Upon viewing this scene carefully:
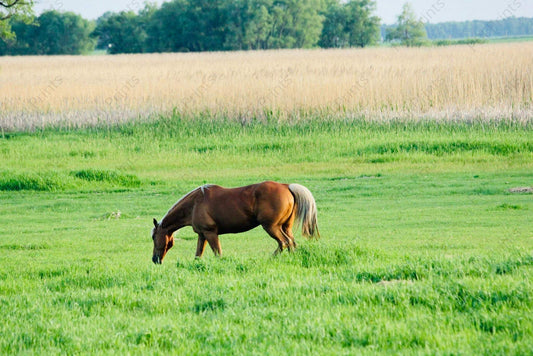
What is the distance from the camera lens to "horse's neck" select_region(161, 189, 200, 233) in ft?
31.5

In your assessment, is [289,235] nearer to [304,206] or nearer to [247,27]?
[304,206]

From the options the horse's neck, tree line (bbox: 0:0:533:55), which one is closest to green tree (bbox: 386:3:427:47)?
tree line (bbox: 0:0:533:55)

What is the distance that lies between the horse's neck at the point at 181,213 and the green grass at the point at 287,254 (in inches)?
23.5

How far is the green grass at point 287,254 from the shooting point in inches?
230

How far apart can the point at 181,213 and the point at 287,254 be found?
1.69 metres

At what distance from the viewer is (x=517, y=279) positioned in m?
6.98

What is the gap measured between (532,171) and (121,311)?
13791 mm

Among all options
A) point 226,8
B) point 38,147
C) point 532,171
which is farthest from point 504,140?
point 226,8

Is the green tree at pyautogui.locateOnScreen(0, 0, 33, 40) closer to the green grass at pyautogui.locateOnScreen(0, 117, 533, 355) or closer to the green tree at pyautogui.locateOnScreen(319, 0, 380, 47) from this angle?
the green grass at pyautogui.locateOnScreen(0, 117, 533, 355)

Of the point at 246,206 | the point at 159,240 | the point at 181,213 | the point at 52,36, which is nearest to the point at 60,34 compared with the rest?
the point at 52,36

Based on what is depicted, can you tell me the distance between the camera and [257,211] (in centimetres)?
917

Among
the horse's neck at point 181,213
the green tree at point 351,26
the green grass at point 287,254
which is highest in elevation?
the green tree at point 351,26

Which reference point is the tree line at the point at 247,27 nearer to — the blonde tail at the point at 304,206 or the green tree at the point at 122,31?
the green tree at the point at 122,31

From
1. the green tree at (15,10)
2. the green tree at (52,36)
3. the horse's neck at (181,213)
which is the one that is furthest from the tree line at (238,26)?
the horse's neck at (181,213)
